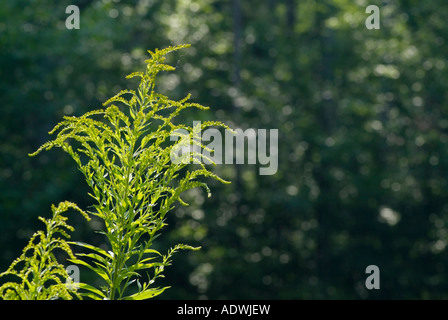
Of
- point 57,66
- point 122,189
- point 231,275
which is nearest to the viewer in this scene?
point 122,189

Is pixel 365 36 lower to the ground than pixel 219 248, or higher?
higher

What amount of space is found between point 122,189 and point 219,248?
1339cm

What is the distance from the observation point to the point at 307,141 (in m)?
16.8

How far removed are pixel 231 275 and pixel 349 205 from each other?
3426 millimetres

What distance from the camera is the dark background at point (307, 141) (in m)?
15.1

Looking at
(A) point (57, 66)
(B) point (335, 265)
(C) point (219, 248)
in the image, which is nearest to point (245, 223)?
(C) point (219, 248)

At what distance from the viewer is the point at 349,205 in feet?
53.9

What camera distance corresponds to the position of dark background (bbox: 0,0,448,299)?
49.5ft
